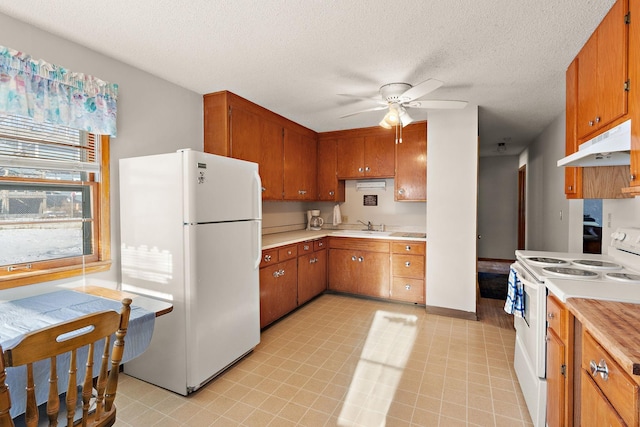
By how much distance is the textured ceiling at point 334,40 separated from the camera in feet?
5.69

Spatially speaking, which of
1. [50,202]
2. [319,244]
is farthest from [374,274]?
[50,202]

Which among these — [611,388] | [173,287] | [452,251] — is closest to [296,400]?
[173,287]

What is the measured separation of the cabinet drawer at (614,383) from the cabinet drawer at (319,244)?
10.0ft

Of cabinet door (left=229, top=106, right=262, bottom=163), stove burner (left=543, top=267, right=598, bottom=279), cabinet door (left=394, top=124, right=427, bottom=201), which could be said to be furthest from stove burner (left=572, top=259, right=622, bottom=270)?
cabinet door (left=229, top=106, right=262, bottom=163)

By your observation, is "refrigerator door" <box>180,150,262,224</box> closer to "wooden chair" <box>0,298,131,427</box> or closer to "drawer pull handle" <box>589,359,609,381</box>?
"wooden chair" <box>0,298,131,427</box>

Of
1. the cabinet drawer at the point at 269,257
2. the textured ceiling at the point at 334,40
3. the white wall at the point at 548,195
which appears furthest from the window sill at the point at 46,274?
the white wall at the point at 548,195

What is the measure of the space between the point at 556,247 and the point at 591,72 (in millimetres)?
2586

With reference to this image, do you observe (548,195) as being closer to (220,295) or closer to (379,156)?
(379,156)

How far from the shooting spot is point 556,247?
12.7 ft

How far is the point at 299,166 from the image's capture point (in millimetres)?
4293

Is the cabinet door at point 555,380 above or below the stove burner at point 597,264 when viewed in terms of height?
below

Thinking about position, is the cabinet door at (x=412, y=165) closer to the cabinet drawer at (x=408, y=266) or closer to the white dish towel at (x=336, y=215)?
the cabinet drawer at (x=408, y=266)

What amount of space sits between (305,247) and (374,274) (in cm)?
98

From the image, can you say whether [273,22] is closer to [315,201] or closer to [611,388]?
[611,388]
